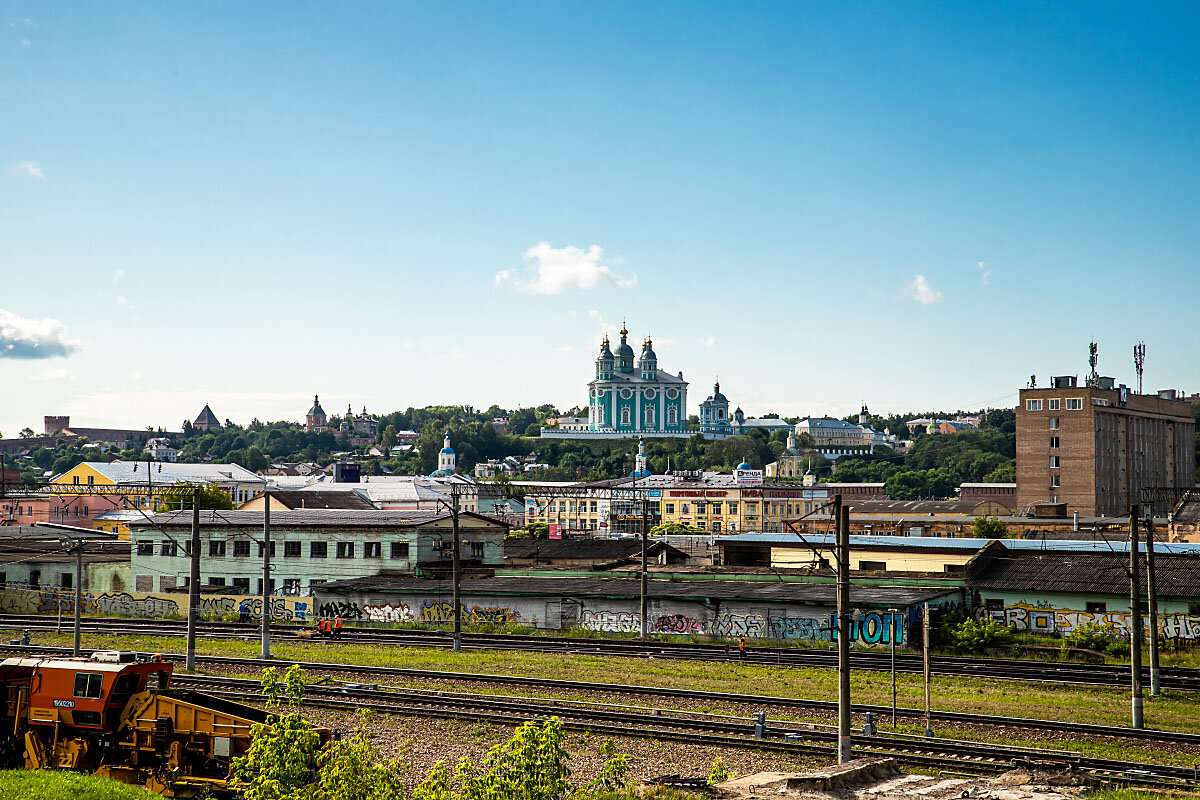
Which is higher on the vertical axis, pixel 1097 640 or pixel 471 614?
pixel 1097 640

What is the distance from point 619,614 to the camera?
46531 mm

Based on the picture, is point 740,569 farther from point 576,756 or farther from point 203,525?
point 576,756

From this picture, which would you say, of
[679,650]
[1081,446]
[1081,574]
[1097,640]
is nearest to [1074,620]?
[1081,574]

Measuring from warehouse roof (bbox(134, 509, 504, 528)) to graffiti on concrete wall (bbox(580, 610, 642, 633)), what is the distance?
12041 millimetres

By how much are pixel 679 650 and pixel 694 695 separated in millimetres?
9991

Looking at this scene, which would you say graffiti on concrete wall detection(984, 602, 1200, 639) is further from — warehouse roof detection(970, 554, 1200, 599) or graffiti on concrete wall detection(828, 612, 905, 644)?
graffiti on concrete wall detection(828, 612, 905, 644)

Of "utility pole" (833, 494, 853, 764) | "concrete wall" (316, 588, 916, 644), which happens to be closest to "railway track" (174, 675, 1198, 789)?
"utility pole" (833, 494, 853, 764)

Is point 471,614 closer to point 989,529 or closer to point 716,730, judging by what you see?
point 716,730

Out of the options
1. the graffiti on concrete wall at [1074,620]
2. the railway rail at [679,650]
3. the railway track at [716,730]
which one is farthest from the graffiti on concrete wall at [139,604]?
the graffiti on concrete wall at [1074,620]

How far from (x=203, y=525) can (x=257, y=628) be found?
527 inches

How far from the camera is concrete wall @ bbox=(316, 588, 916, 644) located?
42.5 meters

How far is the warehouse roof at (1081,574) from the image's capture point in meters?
41.8

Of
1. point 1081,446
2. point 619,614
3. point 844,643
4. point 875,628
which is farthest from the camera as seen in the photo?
point 1081,446

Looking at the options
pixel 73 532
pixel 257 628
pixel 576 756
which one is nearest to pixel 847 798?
pixel 576 756
